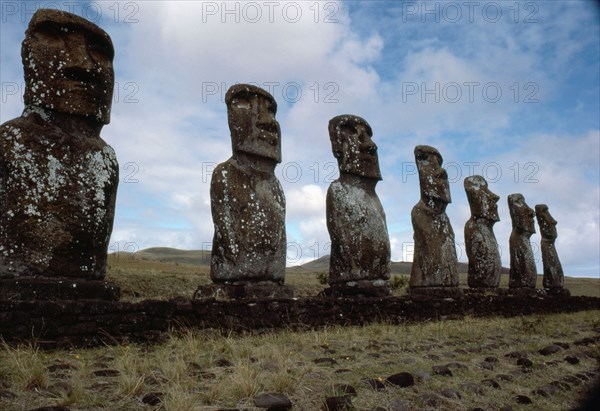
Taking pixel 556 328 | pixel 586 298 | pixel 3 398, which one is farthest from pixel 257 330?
pixel 586 298

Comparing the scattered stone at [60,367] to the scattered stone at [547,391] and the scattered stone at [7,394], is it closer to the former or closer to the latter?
the scattered stone at [7,394]

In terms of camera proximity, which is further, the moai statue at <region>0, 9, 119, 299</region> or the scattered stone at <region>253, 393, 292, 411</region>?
the moai statue at <region>0, 9, 119, 299</region>

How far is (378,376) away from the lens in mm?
4723

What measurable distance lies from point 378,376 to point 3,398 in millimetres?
2882

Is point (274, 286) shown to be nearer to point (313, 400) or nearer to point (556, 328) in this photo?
point (313, 400)

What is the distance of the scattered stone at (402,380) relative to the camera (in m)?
4.45

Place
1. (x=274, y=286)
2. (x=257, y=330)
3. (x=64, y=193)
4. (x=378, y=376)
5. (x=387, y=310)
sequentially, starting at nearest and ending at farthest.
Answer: (x=378, y=376), (x=64, y=193), (x=257, y=330), (x=274, y=286), (x=387, y=310)

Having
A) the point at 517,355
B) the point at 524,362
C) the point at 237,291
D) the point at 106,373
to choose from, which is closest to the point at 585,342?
the point at 517,355

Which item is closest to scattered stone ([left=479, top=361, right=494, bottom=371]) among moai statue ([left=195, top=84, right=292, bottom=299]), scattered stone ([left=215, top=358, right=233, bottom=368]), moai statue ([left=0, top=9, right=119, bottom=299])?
scattered stone ([left=215, top=358, right=233, bottom=368])

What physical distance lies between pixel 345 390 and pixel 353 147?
7.09m

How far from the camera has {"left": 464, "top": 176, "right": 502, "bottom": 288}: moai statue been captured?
1477cm

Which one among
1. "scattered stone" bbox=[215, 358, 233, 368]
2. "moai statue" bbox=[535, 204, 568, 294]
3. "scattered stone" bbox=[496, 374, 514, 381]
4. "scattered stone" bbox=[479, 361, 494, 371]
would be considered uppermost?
"moai statue" bbox=[535, 204, 568, 294]

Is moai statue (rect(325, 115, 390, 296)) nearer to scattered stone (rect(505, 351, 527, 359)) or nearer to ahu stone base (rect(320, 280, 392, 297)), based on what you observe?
ahu stone base (rect(320, 280, 392, 297))

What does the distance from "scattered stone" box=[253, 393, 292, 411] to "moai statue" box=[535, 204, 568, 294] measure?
16.9m
